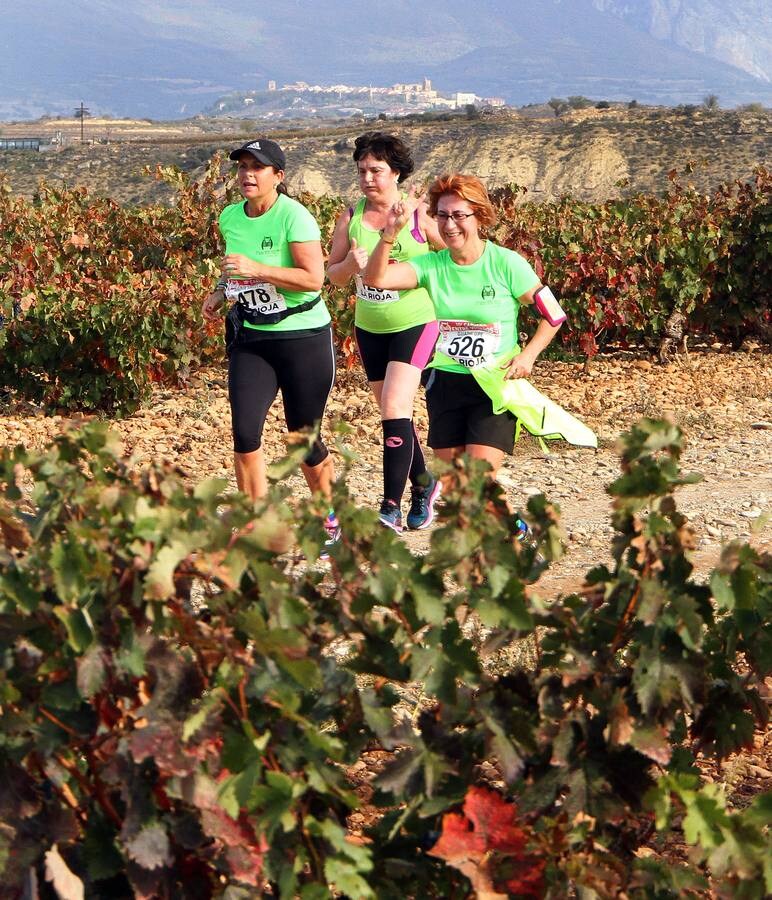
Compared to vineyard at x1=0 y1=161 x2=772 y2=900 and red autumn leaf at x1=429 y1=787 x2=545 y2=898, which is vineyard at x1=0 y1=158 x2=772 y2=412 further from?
red autumn leaf at x1=429 y1=787 x2=545 y2=898

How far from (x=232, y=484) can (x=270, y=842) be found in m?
5.06

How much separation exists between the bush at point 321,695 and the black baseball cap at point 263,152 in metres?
3.21

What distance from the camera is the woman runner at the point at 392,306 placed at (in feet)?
19.4

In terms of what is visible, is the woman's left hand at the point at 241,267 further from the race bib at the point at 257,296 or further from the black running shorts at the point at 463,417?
the black running shorts at the point at 463,417

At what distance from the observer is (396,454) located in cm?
600

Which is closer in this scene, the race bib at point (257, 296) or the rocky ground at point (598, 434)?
the race bib at point (257, 296)

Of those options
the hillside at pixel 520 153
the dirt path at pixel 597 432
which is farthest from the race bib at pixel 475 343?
the hillside at pixel 520 153

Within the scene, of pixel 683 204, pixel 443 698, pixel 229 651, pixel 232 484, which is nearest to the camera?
pixel 229 651

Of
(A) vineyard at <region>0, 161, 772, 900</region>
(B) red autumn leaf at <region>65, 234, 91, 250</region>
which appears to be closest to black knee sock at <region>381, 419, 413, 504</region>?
(A) vineyard at <region>0, 161, 772, 900</region>

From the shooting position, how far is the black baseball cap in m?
5.35

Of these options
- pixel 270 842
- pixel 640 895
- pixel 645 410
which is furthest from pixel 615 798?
pixel 645 410

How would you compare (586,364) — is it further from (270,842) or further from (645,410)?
(270,842)

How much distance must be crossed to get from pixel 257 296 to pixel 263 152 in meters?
0.59

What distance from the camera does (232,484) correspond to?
7.17 metres
